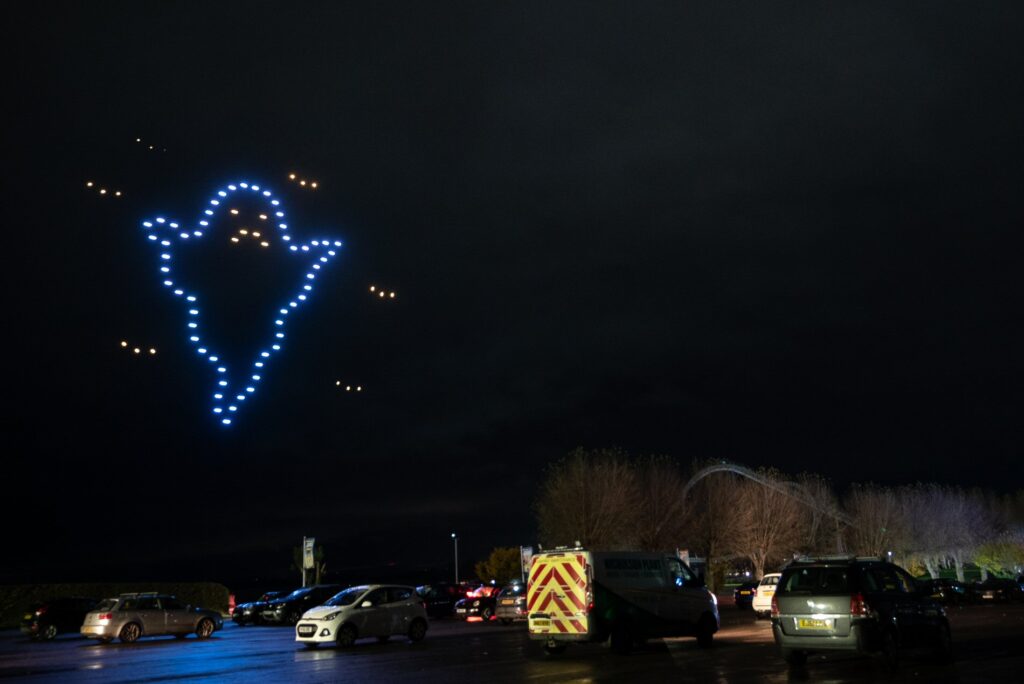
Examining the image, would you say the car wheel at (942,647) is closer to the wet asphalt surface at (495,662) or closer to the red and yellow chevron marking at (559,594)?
the wet asphalt surface at (495,662)

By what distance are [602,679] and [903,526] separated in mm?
71945

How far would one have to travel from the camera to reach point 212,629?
30984 millimetres

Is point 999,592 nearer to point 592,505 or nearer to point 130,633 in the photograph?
point 592,505

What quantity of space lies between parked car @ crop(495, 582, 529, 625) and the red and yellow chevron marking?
1430 cm

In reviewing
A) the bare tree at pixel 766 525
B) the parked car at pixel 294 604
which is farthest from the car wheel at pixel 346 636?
the bare tree at pixel 766 525

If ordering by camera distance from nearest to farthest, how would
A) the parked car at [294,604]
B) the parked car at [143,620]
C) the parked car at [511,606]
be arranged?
the parked car at [143,620], the parked car at [511,606], the parked car at [294,604]

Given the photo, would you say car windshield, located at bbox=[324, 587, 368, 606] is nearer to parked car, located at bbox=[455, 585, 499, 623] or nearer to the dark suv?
the dark suv

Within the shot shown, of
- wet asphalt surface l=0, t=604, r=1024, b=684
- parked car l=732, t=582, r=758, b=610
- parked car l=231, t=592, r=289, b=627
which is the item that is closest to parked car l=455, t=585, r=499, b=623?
parked car l=231, t=592, r=289, b=627

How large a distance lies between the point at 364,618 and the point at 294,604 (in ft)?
46.9

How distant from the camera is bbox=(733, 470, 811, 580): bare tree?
2603 inches

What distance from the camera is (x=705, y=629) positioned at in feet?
67.9

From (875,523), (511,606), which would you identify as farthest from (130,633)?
(875,523)

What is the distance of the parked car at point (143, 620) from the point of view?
1128 inches

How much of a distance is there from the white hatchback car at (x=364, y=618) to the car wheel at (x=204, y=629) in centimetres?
715
